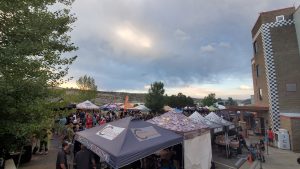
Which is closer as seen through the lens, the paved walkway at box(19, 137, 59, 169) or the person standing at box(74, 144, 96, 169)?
the person standing at box(74, 144, 96, 169)

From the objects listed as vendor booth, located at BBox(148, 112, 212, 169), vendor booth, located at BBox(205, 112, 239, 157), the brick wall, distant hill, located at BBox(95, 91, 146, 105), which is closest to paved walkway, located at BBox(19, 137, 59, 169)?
vendor booth, located at BBox(148, 112, 212, 169)

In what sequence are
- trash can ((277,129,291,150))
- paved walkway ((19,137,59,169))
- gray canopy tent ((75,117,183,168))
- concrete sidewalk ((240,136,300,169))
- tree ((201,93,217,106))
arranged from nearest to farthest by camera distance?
gray canopy tent ((75,117,183,168)) → paved walkway ((19,137,59,169)) → concrete sidewalk ((240,136,300,169)) → trash can ((277,129,291,150)) → tree ((201,93,217,106))

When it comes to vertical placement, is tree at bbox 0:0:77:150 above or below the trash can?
above

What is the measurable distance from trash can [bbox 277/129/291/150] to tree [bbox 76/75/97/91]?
4224 cm

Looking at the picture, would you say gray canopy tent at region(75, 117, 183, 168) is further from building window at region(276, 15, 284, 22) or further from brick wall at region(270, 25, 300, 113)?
building window at region(276, 15, 284, 22)

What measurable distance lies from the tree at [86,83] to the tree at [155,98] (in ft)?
44.7

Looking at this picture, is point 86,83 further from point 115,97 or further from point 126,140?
point 126,140

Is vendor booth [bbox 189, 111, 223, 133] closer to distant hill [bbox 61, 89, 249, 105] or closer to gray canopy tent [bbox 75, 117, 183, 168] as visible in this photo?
gray canopy tent [bbox 75, 117, 183, 168]

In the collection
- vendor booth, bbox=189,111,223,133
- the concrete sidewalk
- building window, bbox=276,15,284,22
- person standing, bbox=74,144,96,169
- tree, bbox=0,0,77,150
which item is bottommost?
the concrete sidewalk

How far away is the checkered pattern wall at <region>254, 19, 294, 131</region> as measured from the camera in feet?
80.4

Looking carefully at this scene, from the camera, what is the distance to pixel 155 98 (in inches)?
1973

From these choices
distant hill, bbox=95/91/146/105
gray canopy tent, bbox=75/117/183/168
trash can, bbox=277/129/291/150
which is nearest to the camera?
gray canopy tent, bbox=75/117/183/168

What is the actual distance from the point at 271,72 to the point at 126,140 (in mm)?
22583

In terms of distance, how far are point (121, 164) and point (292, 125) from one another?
775 inches
